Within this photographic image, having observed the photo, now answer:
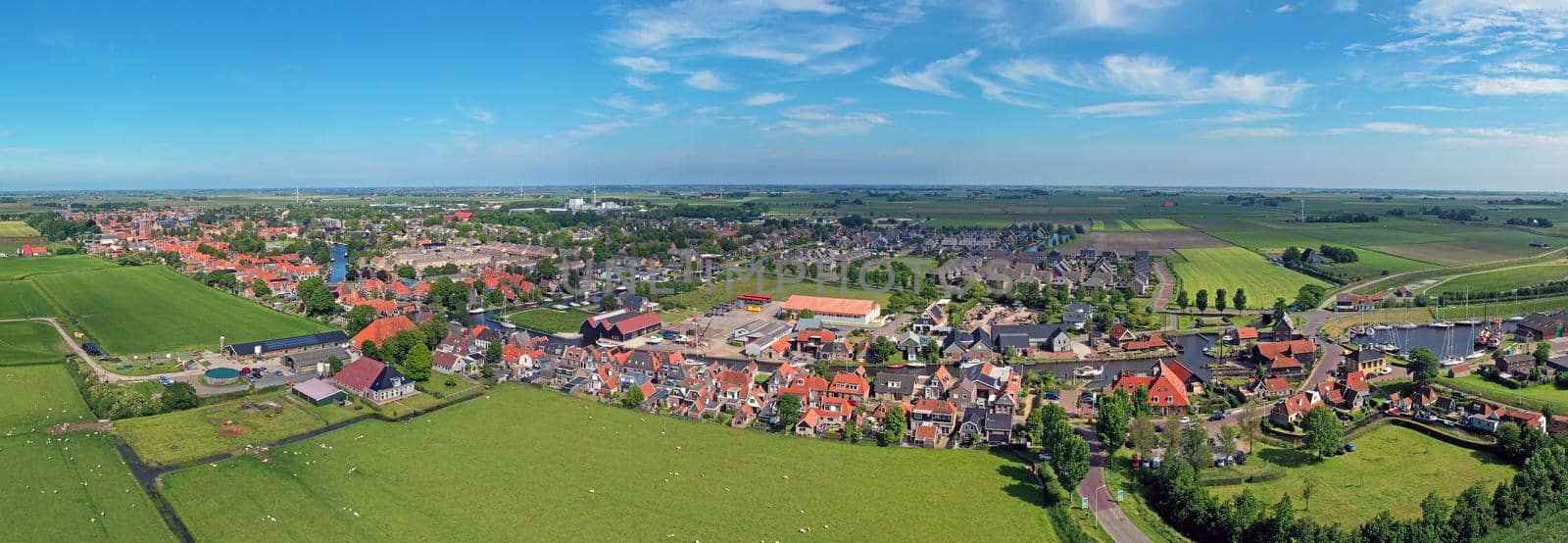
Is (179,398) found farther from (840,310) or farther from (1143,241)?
(1143,241)

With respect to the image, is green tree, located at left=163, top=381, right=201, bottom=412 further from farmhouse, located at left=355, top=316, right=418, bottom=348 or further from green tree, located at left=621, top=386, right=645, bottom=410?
green tree, located at left=621, top=386, right=645, bottom=410

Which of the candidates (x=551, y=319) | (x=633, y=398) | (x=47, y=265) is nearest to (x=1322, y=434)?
(x=633, y=398)

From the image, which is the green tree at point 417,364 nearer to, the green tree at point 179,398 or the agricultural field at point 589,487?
the agricultural field at point 589,487

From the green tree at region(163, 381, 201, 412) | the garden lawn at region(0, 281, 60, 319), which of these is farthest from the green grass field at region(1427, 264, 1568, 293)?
the garden lawn at region(0, 281, 60, 319)

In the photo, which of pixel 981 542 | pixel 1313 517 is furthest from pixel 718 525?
pixel 1313 517

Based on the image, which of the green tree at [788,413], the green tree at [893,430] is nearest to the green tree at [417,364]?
the green tree at [788,413]

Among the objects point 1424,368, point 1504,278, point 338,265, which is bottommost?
point 338,265
